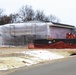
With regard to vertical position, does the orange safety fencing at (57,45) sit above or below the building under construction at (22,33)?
below

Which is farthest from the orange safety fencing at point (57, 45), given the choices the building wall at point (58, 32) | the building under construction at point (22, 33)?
the building wall at point (58, 32)

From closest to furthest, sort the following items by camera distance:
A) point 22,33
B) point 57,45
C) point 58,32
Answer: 1. point 57,45
2. point 22,33
3. point 58,32

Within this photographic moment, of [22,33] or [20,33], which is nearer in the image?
[22,33]

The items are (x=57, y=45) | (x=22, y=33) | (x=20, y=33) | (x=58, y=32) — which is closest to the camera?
(x=57, y=45)

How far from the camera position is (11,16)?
109812mm

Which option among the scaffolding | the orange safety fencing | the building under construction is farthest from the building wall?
the orange safety fencing

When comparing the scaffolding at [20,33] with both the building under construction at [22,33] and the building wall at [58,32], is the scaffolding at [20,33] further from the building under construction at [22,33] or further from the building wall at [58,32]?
the building wall at [58,32]

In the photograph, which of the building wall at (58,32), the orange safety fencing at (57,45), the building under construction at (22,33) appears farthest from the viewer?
the building wall at (58,32)

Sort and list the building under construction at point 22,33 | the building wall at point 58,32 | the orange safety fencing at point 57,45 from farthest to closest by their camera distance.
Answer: the building wall at point 58,32 → the building under construction at point 22,33 → the orange safety fencing at point 57,45

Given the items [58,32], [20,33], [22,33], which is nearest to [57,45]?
[22,33]

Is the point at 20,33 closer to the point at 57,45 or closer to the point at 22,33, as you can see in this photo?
the point at 22,33

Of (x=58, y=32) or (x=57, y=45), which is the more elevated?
(x=58, y=32)

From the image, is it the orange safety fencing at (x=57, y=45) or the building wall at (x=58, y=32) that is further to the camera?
the building wall at (x=58, y=32)

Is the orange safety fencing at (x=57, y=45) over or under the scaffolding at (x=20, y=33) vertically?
under
